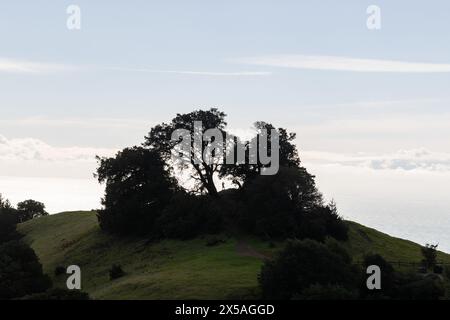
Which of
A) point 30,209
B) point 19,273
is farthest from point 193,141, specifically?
point 30,209

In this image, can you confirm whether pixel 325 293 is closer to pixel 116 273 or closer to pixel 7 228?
pixel 116 273

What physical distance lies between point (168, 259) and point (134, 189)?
18816mm

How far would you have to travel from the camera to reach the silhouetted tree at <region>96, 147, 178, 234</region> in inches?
3145

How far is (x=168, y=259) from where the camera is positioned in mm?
66375

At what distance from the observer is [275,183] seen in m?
72.1

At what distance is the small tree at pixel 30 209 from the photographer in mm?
135500

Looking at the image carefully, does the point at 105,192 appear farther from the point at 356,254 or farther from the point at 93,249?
the point at 356,254

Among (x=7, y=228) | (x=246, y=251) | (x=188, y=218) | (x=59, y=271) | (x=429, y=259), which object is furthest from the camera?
(x=7, y=228)

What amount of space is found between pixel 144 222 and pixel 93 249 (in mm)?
8145

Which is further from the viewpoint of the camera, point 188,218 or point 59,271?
point 188,218

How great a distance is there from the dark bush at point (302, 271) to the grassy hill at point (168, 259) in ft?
9.70

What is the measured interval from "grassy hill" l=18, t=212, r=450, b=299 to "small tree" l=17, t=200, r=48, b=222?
3813 cm
